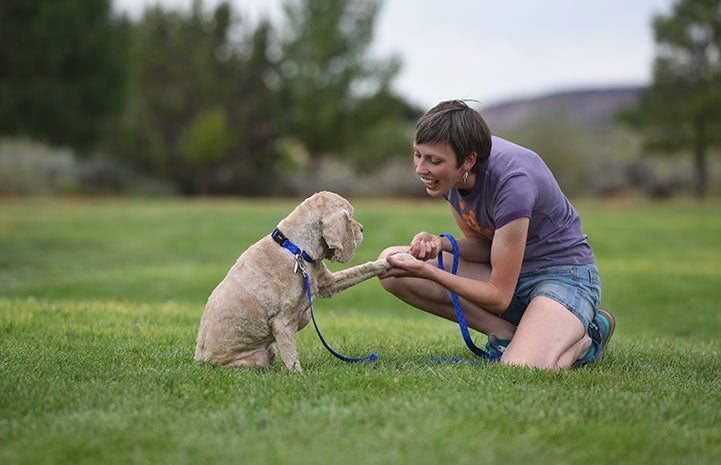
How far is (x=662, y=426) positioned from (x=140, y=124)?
45.2m

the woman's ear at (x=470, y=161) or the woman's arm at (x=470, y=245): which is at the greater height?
the woman's ear at (x=470, y=161)

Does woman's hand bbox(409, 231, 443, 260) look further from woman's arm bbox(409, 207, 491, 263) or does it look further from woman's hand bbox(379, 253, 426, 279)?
woman's hand bbox(379, 253, 426, 279)

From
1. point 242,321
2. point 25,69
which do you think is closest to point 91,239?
point 25,69

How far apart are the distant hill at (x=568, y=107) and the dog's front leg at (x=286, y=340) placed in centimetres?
4102

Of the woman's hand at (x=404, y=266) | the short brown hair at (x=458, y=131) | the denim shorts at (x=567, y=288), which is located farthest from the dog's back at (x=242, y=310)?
the denim shorts at (x=567, y=288)

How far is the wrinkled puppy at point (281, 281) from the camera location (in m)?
5.18

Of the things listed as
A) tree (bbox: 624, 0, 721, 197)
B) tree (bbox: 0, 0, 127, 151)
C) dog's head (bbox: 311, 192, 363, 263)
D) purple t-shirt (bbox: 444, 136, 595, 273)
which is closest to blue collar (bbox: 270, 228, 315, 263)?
dog's head (bbox: 311, 192, 363, 263)

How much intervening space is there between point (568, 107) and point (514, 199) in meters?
44.0

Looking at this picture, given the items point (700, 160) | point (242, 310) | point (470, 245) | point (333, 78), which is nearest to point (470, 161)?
point (470, 245)

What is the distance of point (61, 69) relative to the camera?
25938 millimetres

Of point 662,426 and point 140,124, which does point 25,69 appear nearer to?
point 140,124

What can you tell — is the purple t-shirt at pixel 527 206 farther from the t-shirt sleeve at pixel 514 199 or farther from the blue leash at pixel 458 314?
the blue leash at pixel 458 314

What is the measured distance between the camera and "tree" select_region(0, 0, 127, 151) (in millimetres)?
24688

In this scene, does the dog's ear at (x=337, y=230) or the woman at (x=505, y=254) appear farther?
the woman at (x=505, y=254)
